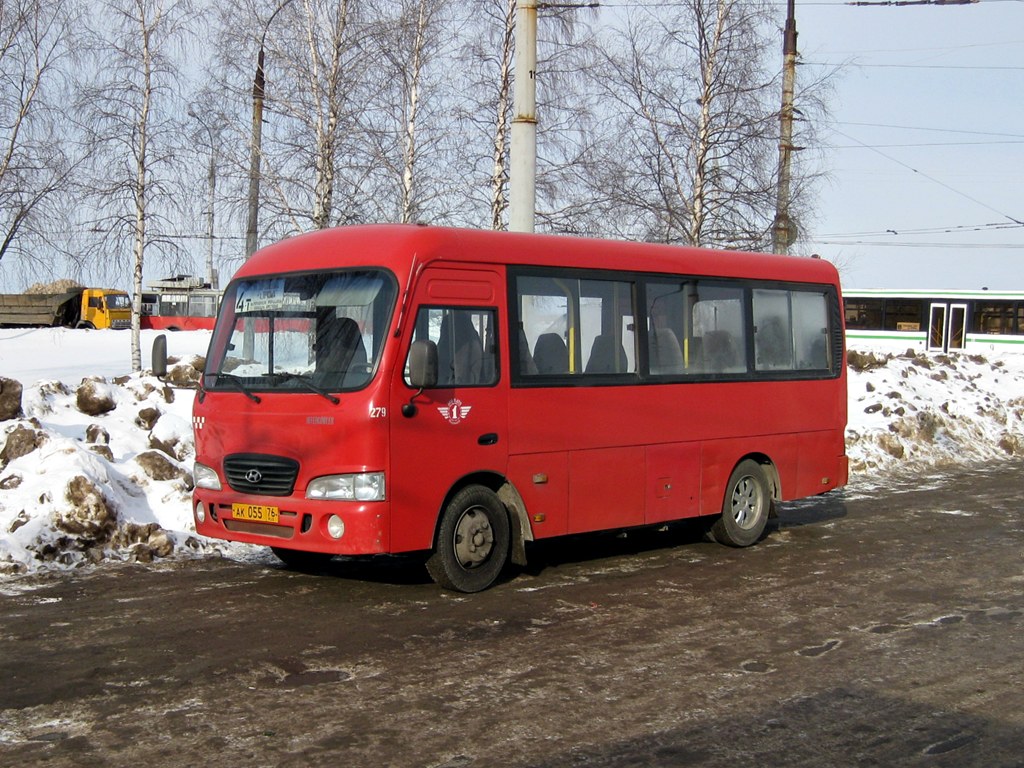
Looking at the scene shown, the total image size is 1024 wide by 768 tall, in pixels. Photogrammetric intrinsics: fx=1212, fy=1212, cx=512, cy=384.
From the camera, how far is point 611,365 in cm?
1087

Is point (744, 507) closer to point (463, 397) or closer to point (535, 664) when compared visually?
point (463, 397)

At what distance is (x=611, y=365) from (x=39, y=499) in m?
5.24

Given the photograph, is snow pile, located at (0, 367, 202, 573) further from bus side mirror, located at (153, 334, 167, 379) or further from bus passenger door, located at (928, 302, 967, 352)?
bus passenger door, located at (928, 302, 967, 352)

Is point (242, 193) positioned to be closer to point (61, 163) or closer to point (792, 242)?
point (61, 163)

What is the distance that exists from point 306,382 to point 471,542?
180 centimetres

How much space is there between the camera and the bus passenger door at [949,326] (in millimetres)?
45281

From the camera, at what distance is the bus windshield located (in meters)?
9.10

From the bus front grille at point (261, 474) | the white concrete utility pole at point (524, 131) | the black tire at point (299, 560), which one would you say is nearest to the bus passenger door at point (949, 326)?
the white concrete utility pole at point (524, 131)

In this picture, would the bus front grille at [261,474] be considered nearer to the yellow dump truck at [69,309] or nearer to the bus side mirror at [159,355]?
the bus side mirror at [159,355]

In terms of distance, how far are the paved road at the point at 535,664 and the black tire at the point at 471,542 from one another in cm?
17

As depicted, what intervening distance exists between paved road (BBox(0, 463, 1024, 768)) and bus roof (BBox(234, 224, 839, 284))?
103 inches

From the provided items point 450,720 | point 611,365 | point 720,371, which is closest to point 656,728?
point 450,720

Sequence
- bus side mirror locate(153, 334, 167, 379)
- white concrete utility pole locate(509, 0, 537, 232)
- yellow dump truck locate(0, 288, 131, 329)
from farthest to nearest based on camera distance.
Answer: yellow dump truck locate(0, 288, 131, 329), white concrete utility pole locate(509, 0, 537, 232), bus side mirror locate(153, 334, 167, 379)

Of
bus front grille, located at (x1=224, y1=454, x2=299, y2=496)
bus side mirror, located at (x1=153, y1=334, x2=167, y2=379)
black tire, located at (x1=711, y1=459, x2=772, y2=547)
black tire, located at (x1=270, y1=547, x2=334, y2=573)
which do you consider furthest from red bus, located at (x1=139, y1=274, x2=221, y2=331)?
bus front grille, located at (x1=224, y1=454, x2=299, y2=496)
